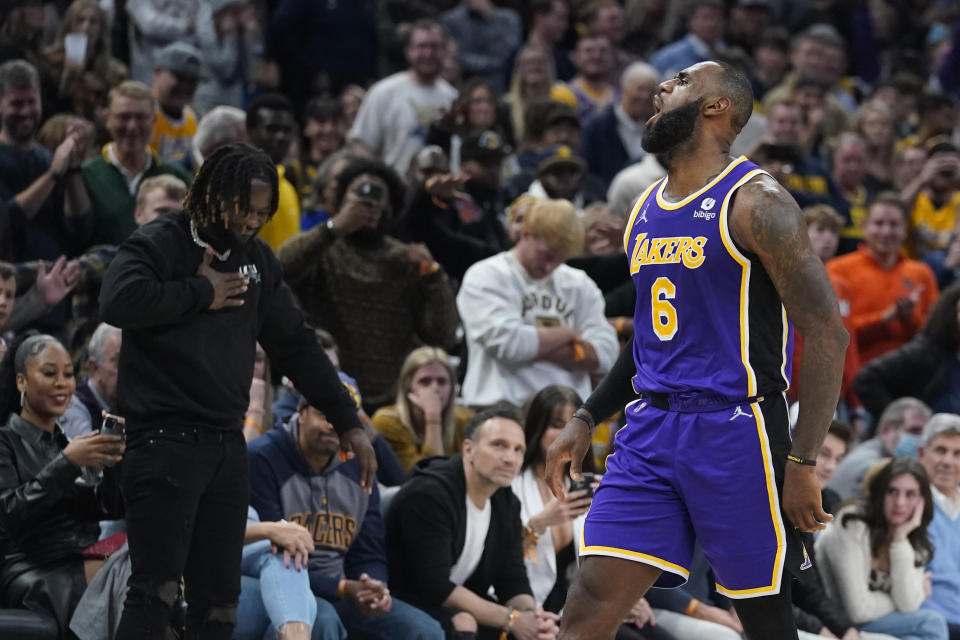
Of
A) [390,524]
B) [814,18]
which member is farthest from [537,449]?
[814,18]

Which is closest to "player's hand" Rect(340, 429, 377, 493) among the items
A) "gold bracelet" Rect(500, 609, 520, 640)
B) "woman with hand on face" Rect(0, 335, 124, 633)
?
"woman with hand on face" Rect(0, 335, 124, 633)

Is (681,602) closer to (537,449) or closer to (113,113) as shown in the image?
(537,449)

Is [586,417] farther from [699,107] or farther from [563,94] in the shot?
[563,94]

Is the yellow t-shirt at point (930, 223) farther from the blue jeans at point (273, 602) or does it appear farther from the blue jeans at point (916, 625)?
the blue jeans at point (273, 602)

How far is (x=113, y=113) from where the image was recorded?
757cm

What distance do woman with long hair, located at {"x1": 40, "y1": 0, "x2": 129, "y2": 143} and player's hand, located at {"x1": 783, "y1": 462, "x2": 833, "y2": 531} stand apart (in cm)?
595

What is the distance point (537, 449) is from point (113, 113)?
2.86 metres

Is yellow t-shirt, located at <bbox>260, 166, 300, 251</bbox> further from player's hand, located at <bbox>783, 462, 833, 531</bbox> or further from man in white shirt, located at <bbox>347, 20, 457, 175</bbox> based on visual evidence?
player's hand, located at <bbox>783, 462, 833, 531</bbox>

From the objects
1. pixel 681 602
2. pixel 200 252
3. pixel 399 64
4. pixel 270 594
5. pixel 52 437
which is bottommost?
pixel 681 602

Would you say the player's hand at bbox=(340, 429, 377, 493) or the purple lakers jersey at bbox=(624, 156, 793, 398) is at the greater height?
the purple lakers jersey at bbox=(624, 156, 793, 398)

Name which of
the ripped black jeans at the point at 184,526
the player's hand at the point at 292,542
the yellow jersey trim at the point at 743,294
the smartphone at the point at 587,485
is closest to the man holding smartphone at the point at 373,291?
the smartphone at the point at 587,485

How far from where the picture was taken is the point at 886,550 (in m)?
7.24

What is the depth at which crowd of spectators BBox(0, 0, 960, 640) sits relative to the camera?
5754 mm

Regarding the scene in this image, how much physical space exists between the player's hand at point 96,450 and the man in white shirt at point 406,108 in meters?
5.22
